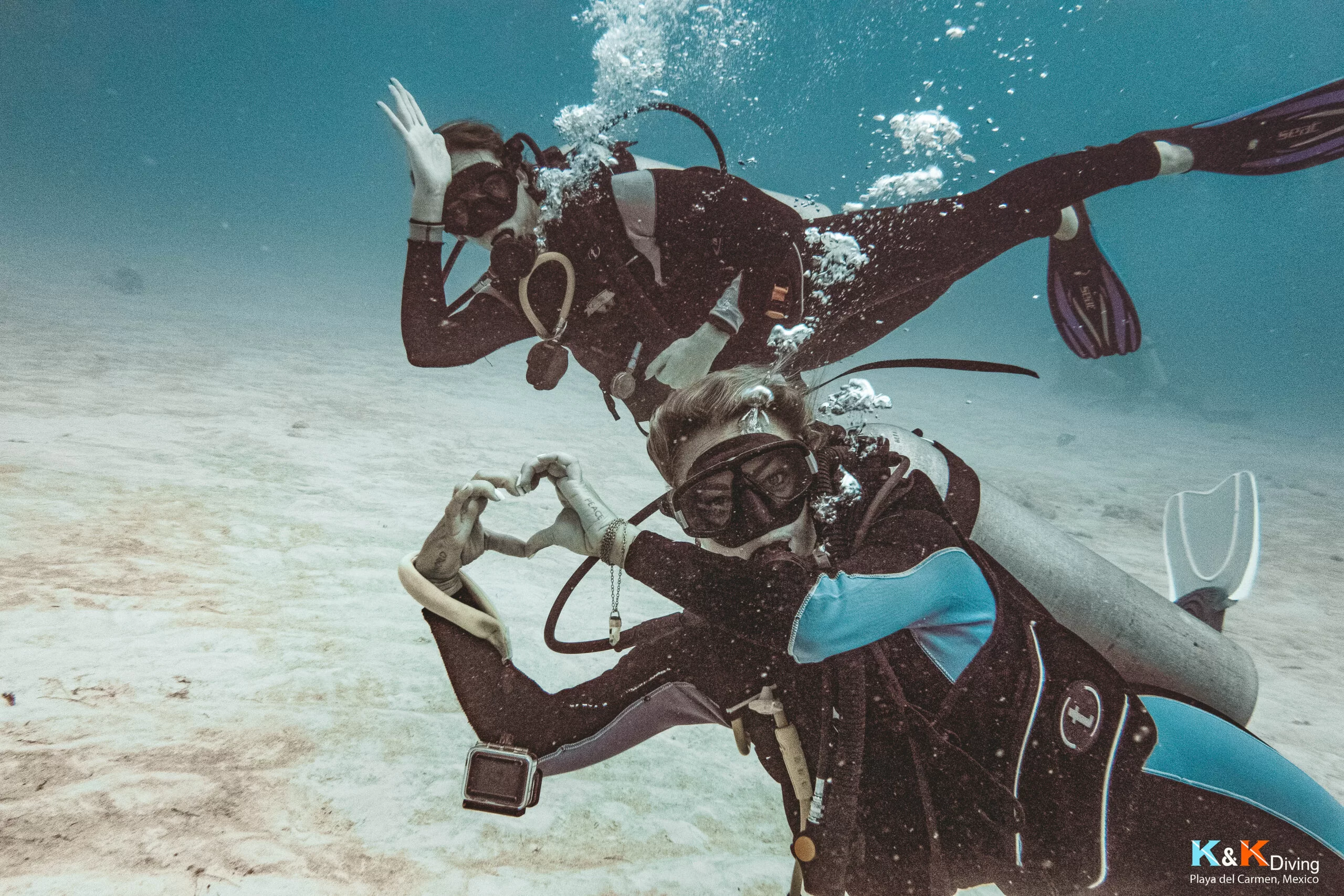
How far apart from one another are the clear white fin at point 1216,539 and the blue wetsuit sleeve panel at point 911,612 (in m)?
2.82

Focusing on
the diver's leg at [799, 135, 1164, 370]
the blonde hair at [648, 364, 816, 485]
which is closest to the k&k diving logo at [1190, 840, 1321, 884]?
the blonde hair at [648, 364, 816, 485]

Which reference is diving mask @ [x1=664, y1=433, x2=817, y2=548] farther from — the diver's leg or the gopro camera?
the diver's leg

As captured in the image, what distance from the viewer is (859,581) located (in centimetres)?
155

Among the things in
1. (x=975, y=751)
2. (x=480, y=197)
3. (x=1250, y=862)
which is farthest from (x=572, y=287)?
(x=1250, y=862)

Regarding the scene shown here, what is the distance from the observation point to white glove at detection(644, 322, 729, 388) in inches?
124

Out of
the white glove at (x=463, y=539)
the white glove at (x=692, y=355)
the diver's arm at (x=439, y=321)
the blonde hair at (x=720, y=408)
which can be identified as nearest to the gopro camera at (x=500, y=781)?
the white glove at (x=463, y=539)

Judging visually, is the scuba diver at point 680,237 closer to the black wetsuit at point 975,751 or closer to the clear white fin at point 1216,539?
the black wetsuit at point 975,751

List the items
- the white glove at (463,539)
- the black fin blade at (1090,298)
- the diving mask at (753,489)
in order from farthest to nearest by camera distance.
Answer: the black fin blade at (1090,298) < the diving mask at (753,489) < the white glove at (463,539)

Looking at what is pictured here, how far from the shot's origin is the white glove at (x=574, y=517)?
1.65m

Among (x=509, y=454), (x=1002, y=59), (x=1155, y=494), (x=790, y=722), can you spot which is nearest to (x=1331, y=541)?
(x=1155, y=494)

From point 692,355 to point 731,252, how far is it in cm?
78

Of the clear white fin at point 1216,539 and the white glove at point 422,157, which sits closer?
the white glove at point 422,157

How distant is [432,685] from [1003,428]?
56.0 feet

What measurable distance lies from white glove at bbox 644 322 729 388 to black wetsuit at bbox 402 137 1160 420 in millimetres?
90
